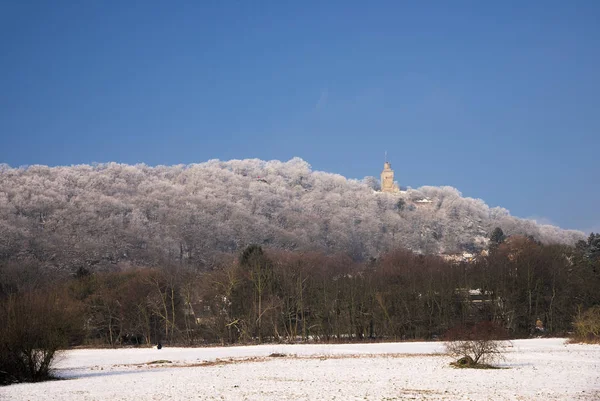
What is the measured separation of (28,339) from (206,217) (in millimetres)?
109627

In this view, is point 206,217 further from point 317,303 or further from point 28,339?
point 28,339

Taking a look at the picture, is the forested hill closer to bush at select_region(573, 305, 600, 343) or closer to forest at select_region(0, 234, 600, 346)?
forest at select_region(0, 234, 600, 346)

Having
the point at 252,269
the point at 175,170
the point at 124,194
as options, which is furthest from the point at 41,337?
the point at 175,170

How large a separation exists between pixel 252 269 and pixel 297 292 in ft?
15.2

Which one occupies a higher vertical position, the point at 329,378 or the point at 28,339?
the point at 28,339

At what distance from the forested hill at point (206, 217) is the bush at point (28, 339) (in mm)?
74514

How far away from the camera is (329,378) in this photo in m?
29.8

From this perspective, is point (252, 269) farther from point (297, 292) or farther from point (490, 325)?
point (490, 325)

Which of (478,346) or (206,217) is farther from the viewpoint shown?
(206,217)

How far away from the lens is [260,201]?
164 metres

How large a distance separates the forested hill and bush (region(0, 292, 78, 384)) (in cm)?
7451

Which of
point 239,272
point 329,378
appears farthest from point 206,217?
point 329,378

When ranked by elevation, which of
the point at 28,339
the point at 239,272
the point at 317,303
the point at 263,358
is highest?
the point at 239,272

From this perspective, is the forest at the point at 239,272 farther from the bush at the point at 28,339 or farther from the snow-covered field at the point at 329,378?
the snow-covered field at the point at 329,378
